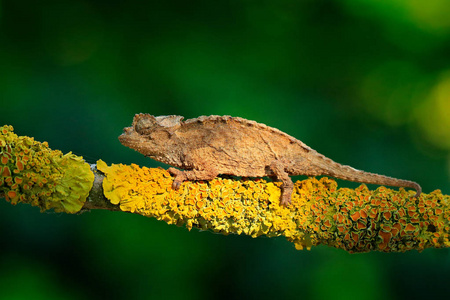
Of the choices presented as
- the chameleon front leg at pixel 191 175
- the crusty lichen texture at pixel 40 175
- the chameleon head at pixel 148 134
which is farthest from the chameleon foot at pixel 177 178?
the crusty lichen texture at pixel 40 175

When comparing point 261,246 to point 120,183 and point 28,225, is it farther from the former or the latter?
point 28,225

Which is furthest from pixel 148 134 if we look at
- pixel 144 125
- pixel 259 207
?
pixel 259 207

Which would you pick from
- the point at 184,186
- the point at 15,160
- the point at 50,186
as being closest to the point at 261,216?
the point at 184,186

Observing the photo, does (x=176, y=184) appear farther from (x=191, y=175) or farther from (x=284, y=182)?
(x=284, y=182)

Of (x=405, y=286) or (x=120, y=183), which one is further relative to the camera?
(x=405, y=286)

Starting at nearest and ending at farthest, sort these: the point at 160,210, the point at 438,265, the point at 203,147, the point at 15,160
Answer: the point at 15,160 → the point at 160,210 → the point at 203,147 → the point at 438,265

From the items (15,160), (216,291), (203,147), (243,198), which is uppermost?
(203,147)

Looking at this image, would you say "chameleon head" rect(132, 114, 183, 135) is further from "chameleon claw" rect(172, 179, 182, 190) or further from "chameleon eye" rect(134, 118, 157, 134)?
"chameleon claw" rect(172, 179, 182, 190)
